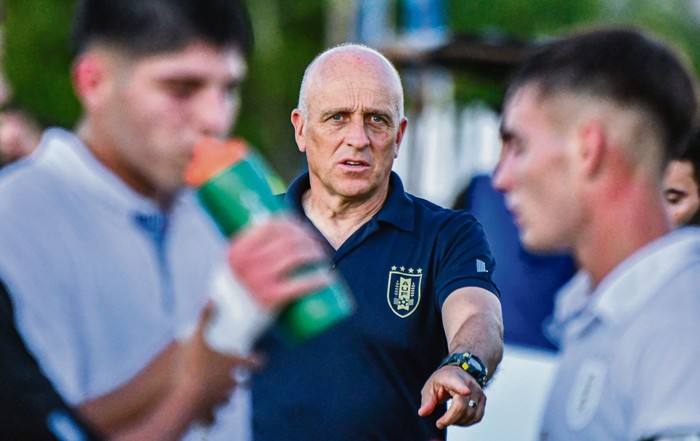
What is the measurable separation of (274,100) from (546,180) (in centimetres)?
3198

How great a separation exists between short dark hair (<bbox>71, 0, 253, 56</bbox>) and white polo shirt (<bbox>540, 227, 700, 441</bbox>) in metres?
1.03

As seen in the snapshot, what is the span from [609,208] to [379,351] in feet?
4.07

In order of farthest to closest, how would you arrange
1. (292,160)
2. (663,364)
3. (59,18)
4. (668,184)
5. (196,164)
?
(292,160) → (59,18) → (668,184) → (663,364) → (196,164)

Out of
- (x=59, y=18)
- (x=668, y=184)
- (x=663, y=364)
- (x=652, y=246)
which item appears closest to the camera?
(x=663, y=364)

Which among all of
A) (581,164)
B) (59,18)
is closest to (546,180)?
(581,164)

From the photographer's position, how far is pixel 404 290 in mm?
3984

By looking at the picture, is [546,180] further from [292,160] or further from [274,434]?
[292,160]

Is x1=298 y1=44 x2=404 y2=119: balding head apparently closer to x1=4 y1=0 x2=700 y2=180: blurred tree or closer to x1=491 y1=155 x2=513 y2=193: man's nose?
x1=491 y1=155 x2=513 y2=193: man's nose

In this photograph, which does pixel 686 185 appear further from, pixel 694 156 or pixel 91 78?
pixel 91 78

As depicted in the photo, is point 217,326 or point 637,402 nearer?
point 217,326

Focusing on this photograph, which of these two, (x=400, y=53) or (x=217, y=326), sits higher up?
(x=217, y=326)

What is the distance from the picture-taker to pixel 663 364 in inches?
102

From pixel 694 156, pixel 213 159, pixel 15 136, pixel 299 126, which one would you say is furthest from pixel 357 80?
pixel 15 136

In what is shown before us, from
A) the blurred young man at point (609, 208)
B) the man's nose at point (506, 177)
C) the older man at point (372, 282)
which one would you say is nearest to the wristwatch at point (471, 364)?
the older man at point (372, 282)
